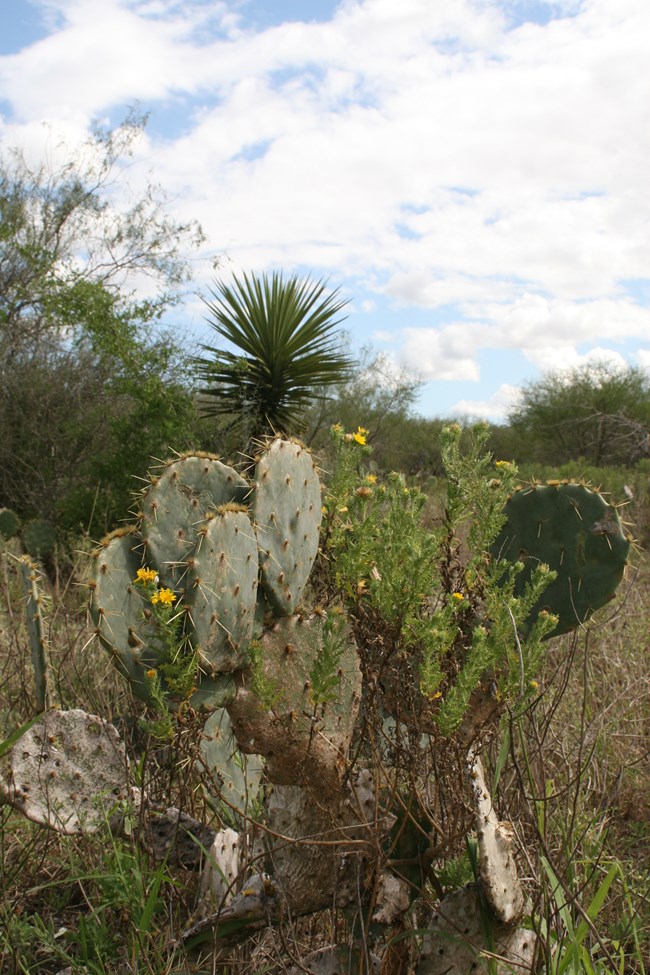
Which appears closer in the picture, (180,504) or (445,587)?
(445,587)

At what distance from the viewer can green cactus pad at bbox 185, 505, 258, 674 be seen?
1.75 m

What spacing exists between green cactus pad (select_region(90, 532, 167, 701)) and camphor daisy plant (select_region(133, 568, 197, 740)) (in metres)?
0.08

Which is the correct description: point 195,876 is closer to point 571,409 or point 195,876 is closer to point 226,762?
point 226,762

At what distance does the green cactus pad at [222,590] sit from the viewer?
175cm

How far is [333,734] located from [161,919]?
0.62m

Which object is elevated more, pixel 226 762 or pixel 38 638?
pixel 38 638

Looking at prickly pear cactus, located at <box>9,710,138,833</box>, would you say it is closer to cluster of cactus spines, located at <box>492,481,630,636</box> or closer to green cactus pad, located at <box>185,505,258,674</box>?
green cactus pad, located at <box>185,505,258,674</box>

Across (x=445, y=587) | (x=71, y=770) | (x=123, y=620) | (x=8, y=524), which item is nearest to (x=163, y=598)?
(x=123, y=620)

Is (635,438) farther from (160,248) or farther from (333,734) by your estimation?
(333,734)

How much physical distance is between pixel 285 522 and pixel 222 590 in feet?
0.88

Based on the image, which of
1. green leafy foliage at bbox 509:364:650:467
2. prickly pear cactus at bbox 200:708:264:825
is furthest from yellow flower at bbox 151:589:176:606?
green leafy foliage at bbox 509:364:650:467

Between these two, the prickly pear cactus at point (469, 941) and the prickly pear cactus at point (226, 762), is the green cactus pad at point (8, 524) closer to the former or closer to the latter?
the prickly pear cactus at point (226, 762)

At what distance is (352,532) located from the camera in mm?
1946

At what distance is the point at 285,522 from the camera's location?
1994 millimetres
